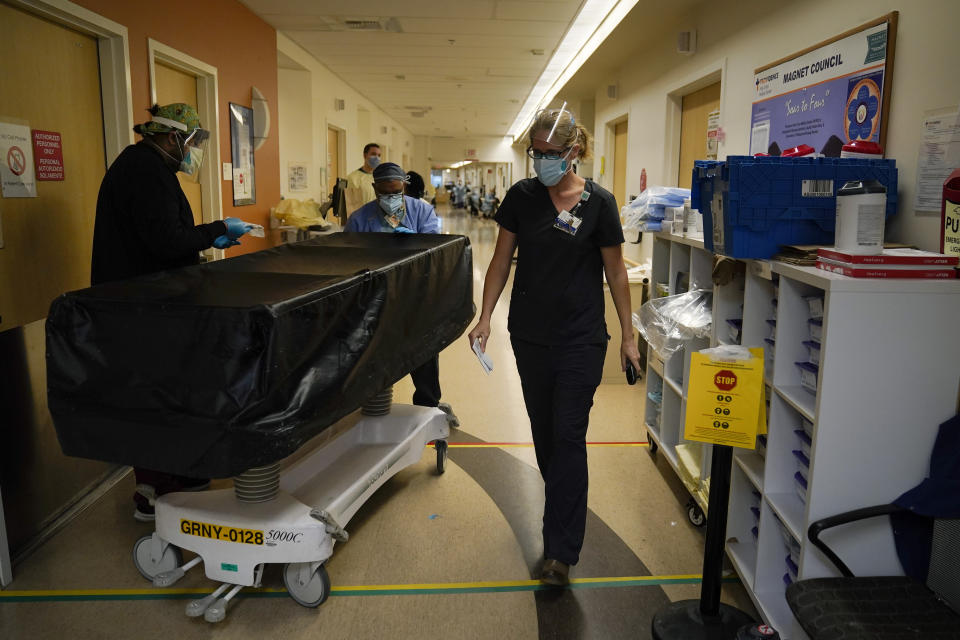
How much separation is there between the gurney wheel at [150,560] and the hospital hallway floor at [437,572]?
0.15 ft

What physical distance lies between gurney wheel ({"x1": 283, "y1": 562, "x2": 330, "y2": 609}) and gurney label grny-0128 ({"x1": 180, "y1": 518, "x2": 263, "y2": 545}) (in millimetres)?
Answer: 171

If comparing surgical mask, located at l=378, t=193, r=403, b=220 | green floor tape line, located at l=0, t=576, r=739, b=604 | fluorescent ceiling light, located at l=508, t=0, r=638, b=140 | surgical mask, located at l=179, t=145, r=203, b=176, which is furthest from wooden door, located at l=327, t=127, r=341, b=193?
green floor tape line, located at l=0, t=576, r=739, b=604

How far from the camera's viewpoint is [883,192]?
1.80 m

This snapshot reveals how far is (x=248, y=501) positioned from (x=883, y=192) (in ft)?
6.67

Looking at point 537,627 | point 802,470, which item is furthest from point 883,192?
point 537,627

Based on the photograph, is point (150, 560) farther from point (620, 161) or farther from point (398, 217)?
point (620, 161)

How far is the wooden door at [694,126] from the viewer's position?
195 inches

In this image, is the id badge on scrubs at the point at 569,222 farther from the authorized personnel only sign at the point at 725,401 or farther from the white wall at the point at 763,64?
the white wall at the point at 763,64

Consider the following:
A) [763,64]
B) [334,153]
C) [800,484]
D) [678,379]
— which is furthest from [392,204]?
[334,153]

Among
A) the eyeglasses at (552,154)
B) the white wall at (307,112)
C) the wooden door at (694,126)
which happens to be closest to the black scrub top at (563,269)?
the eyeglasses at (552,154)

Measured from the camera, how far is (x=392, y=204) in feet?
11.4

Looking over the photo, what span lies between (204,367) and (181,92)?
338 centimetres

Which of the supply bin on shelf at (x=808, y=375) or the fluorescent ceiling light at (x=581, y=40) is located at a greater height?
the fluorescent ceiling light at (x=581, y=40)

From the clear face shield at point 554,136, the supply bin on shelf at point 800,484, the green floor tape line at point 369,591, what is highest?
the clear face shield at point 554,136
